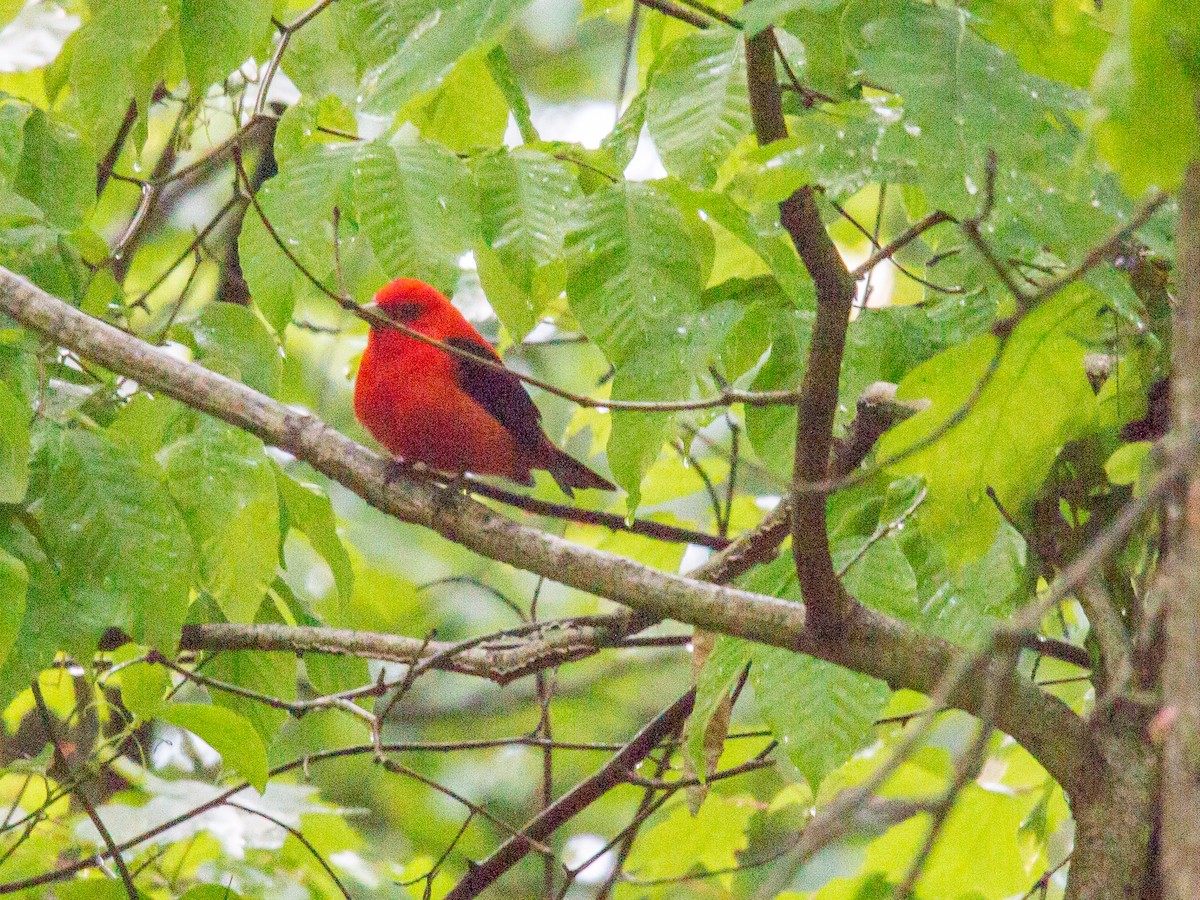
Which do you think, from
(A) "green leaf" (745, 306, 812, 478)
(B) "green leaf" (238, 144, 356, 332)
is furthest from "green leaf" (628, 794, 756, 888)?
(B) "green leaf" (238, 144, 356, 332)

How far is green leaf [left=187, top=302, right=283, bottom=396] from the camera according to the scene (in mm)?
3111

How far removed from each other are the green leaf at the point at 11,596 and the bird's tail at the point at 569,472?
2799mm

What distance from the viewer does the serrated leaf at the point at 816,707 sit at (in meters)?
2.24

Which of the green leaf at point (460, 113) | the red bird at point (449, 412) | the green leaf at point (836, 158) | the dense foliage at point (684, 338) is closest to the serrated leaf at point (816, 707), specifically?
the dense foliage at point (684, 338)

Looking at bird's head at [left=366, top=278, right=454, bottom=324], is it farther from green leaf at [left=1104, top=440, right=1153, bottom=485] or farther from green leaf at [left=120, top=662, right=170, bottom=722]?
green leaf at [left=1104, top=440, right=1153, bottom=485]

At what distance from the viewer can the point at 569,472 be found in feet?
16.8

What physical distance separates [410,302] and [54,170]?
7.84 ft

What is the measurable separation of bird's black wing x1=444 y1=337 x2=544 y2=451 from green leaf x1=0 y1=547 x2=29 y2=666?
2519 millimetres

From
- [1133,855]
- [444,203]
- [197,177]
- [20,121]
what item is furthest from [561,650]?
[197,177]

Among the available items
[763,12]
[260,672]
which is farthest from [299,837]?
[763,12]

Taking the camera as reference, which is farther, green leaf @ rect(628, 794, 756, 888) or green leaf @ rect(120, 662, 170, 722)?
green leaf @ rect(628, 794, 756, 888)

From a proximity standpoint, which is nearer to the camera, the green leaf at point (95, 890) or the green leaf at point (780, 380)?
the green leaf at point (780, 380)

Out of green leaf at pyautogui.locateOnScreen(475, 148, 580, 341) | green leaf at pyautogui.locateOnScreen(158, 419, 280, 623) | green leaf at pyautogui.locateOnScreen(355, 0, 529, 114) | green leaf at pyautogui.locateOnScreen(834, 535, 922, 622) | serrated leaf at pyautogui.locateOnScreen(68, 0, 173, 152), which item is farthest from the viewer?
serrated leaf at pyautogui.locateOnScreen(68, 0, 173, 152)

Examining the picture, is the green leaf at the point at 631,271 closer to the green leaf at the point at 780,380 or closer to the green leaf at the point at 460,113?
the green leaf at the point at 780,380
